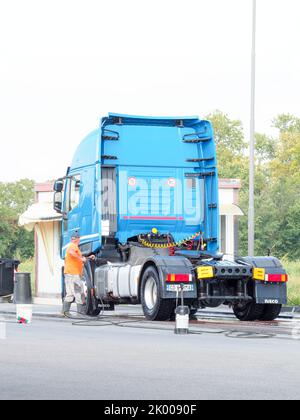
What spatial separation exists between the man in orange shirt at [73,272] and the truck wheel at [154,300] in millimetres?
2057

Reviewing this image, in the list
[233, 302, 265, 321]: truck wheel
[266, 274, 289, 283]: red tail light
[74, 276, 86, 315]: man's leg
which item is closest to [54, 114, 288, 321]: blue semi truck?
[233, 302, 265, 321]: truck wheel

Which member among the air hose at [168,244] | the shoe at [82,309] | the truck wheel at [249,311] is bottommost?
the shoe at [82,309]

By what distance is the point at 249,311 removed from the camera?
928 inches

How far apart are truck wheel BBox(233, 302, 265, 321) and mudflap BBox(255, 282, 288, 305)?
0.56 m

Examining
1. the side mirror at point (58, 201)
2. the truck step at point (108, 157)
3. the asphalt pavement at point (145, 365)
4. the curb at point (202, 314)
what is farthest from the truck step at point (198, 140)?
the asphalt pavement at point (145, 365)

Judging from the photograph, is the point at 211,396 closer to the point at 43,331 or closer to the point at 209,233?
the point at 43,331

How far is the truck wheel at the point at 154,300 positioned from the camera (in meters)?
22.4

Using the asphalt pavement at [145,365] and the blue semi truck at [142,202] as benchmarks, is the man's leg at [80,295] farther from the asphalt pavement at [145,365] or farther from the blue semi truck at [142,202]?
the asphalt pavement at [145,365]

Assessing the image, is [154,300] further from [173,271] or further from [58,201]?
[58,201]

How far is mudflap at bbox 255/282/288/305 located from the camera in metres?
22.7

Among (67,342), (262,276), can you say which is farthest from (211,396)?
(262,276)

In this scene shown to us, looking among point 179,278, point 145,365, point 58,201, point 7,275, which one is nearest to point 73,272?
point 58,201

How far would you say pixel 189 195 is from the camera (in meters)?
25.2

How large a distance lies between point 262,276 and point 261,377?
395 inches
